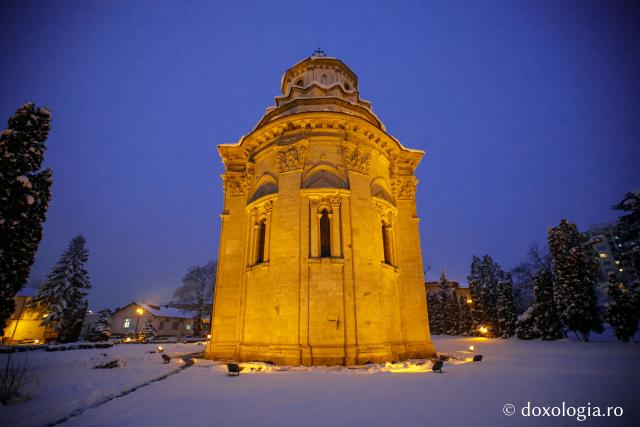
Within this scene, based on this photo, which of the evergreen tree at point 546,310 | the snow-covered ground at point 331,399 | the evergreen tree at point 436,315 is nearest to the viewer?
the snow-covered ground at point 331,399

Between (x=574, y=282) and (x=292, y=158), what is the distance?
29.2 metres

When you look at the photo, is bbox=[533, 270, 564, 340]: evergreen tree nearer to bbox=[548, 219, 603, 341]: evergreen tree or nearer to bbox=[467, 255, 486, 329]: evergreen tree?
bbox=[548, 219, 603, 341]: evergreen tree

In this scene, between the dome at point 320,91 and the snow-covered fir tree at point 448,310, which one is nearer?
the dome at point 320,91

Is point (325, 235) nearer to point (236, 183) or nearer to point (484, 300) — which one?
point (236, 183)

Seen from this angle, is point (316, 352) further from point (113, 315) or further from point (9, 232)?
point (113, 315)

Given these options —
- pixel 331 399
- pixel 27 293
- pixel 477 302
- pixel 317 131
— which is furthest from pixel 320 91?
pixel 27 293

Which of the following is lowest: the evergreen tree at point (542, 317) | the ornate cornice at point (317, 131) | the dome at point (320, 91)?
the evergreen tree at point (542, 317)

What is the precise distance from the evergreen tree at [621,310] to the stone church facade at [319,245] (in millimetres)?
19010

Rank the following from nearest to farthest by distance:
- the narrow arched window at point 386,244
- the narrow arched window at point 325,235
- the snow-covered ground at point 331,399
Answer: the snow-covered ground at point 331,399 → the narrow arched window at point 325,235 → the narrow arched window at point 386,244

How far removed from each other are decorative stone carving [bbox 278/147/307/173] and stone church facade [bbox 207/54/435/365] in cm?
6

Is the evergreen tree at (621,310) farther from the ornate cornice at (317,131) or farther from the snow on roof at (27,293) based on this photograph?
the snow on roof at (27,293)

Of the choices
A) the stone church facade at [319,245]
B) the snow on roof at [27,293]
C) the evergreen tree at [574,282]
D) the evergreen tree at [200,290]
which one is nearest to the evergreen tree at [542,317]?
the evergreen tree at [574,282]

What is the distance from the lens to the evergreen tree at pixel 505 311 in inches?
1433

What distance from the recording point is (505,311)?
37250mm
